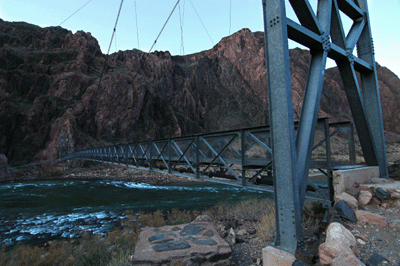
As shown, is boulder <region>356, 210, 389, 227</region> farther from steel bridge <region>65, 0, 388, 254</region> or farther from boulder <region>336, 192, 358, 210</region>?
steel bridge <region>65, 0, 388, 254</region>

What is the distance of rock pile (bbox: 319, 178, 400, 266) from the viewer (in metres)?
2.13

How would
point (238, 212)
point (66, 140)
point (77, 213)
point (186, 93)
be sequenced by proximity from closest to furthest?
1. point (238, 212)
2. point (77, 213)
3. point (66, 140)
4. point (186, 93)

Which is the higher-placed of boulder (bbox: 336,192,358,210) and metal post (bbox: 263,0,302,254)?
metal post (bbox: 263,0,302,254)

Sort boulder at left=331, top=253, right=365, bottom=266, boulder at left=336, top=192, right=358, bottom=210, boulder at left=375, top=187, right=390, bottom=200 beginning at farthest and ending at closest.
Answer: boulder at left=375, top=187, right=390, bottom=200 < boulder at left=336, top=192, right=358, bottom=210 < boulder at left=331, top=253, right=365, bottom=266

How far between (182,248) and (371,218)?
3164 millimetres

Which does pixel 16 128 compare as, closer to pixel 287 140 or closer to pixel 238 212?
pixel 238 212

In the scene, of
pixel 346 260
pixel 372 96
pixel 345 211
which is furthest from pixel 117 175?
pixel 346 260

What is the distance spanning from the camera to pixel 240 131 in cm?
517

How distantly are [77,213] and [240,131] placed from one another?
36.4 feet

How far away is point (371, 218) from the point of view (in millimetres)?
2822

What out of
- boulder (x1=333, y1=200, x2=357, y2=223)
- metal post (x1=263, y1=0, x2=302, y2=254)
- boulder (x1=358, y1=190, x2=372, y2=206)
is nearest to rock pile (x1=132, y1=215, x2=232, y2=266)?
metal post (x1=263, y1=0, x2=302, y2=254)

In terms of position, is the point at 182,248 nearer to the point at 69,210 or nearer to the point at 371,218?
the point at 371,218

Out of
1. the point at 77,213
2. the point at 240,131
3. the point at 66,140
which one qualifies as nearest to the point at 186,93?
the point at 66,140

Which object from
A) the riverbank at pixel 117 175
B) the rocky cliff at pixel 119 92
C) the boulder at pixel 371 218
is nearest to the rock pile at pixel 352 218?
the boulder at pixel 371 218
